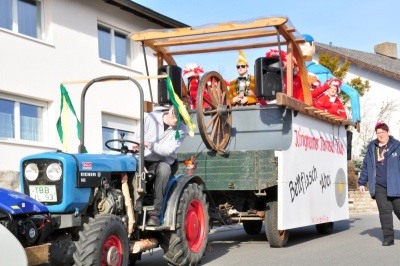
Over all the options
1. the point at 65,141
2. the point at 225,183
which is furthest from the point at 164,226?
the point at 225,183

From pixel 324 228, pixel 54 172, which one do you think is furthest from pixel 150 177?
pixel 324 228

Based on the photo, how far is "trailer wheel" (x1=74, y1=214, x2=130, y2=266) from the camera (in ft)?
19.3

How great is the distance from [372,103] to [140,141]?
32.3 metres

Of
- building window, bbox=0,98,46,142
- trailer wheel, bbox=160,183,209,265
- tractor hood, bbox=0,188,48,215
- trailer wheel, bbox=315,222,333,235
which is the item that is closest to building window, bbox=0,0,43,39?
building window, bbox=0,98,46,142

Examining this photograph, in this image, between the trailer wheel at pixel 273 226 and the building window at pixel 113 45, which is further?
the building window at pixel 113 45

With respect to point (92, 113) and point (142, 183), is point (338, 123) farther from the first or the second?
point (92, 113)

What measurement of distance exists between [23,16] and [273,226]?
9287 mm

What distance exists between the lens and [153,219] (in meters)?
7.12

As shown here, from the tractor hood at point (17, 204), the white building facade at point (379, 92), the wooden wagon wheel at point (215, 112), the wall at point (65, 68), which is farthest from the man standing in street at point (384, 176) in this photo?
the white building facade at point (379, 92)

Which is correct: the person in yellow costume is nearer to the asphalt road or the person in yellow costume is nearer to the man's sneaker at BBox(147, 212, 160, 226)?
the asphalt road

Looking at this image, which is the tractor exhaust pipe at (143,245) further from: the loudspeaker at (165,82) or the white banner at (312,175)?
the loudspeaker at (165,82)

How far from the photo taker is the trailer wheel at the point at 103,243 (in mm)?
5871

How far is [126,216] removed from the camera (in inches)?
268

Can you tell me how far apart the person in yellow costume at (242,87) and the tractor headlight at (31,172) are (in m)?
5.14
